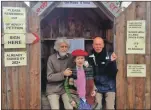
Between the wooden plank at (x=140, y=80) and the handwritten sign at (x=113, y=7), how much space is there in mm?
157

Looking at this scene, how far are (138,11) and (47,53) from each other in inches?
33.8

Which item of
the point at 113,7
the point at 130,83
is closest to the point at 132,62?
the point at 130,83

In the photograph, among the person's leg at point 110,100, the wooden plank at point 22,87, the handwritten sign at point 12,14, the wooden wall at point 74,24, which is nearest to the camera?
the handwritten sign at point 12,14

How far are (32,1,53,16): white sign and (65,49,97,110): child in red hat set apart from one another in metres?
0.40

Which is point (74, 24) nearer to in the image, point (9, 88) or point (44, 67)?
point (44, 67)

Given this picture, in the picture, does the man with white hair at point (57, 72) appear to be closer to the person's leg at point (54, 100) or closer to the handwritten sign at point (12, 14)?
the person's leg at point (54, 100)

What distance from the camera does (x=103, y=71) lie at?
263 centimetres

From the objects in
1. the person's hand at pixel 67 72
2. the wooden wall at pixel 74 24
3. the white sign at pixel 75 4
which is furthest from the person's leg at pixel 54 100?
the white sign at pixel 75 4

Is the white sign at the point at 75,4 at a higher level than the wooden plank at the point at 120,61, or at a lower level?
higher

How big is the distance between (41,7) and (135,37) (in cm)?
77

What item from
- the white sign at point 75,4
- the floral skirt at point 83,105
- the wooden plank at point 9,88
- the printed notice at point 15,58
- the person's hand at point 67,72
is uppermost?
the white sign at point 75,4

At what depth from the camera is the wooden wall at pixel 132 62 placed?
261cm

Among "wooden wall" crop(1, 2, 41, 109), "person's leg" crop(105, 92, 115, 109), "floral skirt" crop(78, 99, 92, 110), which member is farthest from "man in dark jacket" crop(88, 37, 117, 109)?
"wooden wall" crop(1, 2, 41, 109)

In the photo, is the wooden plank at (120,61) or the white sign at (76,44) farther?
the white sign at (76,44)
